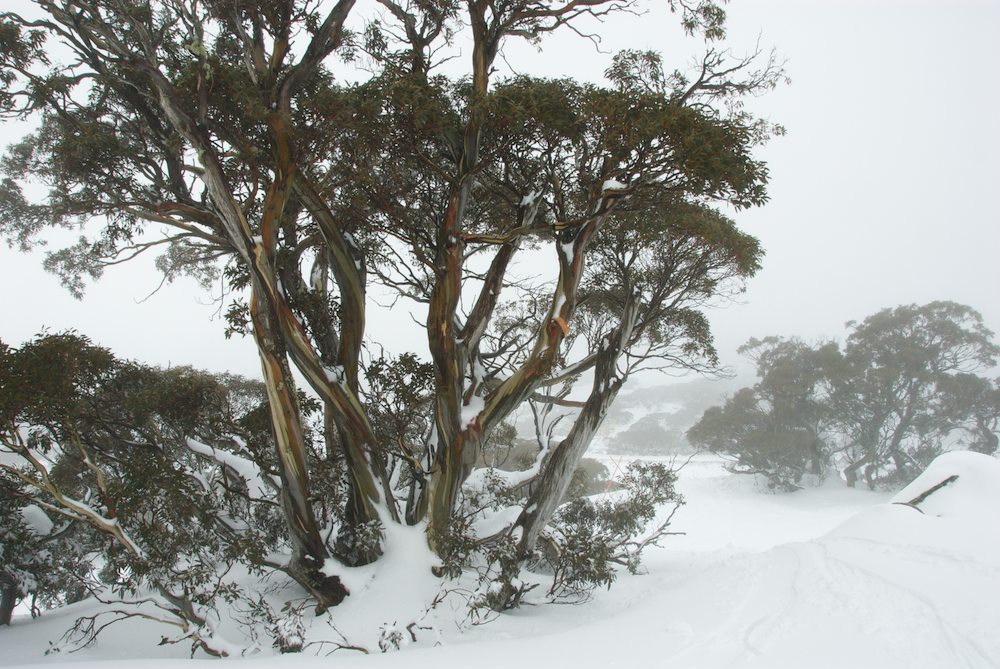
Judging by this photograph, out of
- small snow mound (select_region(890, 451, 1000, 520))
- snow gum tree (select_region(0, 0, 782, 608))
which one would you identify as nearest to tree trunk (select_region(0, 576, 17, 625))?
snow gum tree (select_region(0, 0, 782, 608))

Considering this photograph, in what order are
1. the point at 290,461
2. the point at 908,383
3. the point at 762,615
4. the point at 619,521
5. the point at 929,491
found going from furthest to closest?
the point at 908,383 → the point at 619,521 → the point at 929,491 → the point at 290,461 → the point at 762,615

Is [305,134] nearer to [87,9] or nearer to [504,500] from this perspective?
[87,9]

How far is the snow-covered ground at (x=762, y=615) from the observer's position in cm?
A: 302

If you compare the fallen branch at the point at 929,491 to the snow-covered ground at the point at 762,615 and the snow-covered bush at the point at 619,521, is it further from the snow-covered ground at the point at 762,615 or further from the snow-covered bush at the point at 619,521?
the snow-covered bush at the point at 619,521

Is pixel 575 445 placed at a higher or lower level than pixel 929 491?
higher

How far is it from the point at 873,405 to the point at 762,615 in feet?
67.8

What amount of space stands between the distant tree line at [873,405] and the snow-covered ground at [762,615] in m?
15.3

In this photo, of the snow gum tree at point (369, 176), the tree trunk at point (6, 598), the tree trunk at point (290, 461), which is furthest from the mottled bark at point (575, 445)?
the tree trunk at point (6, 598)

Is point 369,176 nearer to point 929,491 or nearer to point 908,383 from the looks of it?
point 929,491

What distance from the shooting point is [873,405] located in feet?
66.5

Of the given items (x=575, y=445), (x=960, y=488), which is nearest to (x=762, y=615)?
(x=575, y=445)

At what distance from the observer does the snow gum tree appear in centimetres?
459

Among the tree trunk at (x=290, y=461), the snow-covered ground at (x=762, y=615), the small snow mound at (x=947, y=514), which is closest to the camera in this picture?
the snow-covered ground at (x=762, y=615)

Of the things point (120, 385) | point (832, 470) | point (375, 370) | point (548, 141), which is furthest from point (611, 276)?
point (832, 470)
